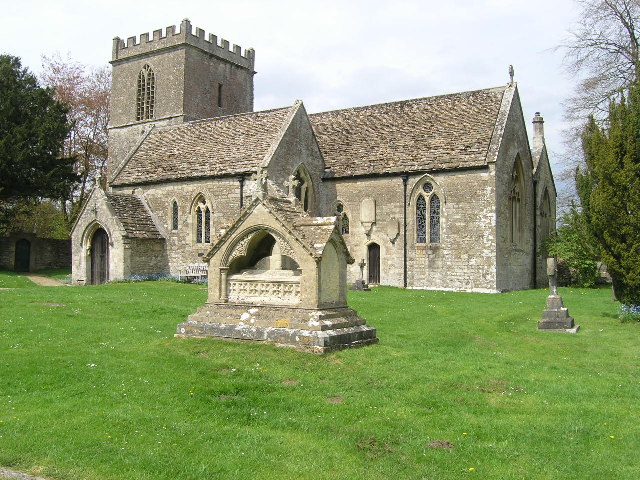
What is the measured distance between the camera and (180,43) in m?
40.8

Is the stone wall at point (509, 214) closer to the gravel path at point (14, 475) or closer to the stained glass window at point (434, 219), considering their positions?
A: the stained glass window at point (434, 219)

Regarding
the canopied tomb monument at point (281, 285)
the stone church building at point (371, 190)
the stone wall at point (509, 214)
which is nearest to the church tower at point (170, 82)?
the stone church building at point (371, 190)

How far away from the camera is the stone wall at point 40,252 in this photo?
39344 mm

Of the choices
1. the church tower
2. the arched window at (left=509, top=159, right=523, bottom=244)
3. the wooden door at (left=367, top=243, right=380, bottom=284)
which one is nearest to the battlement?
the church tower

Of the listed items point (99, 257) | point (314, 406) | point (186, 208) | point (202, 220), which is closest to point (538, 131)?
point (202, 220)

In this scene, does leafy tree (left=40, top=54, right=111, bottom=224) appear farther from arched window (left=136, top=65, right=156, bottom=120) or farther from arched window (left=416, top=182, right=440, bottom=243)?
arched window (left=416, top=182, right=440, bottom=243)

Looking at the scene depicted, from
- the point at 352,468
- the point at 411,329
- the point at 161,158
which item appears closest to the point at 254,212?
the point at 411,329

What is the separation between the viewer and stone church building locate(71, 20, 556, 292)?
27953 millimetres

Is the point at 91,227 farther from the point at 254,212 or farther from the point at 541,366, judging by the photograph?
the point at 541,366

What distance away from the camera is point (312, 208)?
3092cm

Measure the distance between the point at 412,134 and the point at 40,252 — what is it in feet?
81.8

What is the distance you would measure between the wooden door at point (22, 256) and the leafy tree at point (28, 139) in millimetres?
1821

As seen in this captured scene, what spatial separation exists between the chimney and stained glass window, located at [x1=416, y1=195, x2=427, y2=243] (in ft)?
32.9

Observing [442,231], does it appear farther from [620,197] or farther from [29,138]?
[29,138]
